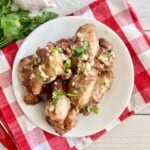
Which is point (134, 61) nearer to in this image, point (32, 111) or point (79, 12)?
point (79, 12)

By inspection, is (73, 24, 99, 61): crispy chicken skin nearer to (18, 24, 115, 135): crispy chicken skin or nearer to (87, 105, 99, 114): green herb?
(18, 24, 115, 135): crispy chicken skin

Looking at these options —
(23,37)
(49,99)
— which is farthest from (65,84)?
(23,37)

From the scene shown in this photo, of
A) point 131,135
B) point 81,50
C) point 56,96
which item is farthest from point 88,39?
point 131,135

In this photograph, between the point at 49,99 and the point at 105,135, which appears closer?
the point at 49,99

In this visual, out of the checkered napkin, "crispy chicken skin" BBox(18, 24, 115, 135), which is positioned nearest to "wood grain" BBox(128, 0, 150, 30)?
the checkered napkin

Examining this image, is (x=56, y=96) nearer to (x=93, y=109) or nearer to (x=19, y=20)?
(x=93, y=109)

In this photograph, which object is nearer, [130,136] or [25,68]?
[25,68]
